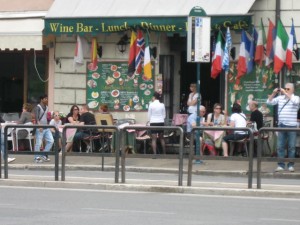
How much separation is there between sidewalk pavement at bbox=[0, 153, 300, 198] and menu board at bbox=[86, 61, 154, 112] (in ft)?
21.1

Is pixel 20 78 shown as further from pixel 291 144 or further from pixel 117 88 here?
pixel 291 144

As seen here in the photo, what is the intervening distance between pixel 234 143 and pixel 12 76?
40.9 feet

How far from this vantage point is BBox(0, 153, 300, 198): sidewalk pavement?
1670 cm

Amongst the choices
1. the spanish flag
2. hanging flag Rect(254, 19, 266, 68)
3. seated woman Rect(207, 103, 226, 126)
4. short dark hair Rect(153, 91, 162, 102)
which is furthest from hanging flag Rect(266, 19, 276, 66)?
the spanish flag

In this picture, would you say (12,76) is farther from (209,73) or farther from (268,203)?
(268,203)

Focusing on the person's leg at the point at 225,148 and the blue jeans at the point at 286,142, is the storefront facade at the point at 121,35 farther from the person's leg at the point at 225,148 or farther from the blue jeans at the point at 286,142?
the person's leg at the point at 225,148

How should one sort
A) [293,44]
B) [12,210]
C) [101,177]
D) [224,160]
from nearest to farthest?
1. [12,210]
2. [224,160]
3. [101,177]
4. [293,44]

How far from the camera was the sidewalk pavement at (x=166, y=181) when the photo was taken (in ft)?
54.8

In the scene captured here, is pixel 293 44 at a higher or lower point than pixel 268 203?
higher

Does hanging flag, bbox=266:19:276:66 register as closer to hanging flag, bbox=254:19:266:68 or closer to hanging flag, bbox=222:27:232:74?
hanging flag, bbox=254:19:266:68

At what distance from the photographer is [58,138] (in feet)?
58.7

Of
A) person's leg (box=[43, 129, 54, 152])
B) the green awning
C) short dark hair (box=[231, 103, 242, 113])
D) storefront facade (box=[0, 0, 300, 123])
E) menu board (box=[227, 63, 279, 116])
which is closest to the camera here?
person's leg (box=[43, 129, 54, 152])

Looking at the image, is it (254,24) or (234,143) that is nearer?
(234,143)

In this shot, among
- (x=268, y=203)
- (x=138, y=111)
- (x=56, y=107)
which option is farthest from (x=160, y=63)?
(x=268, y=203)
